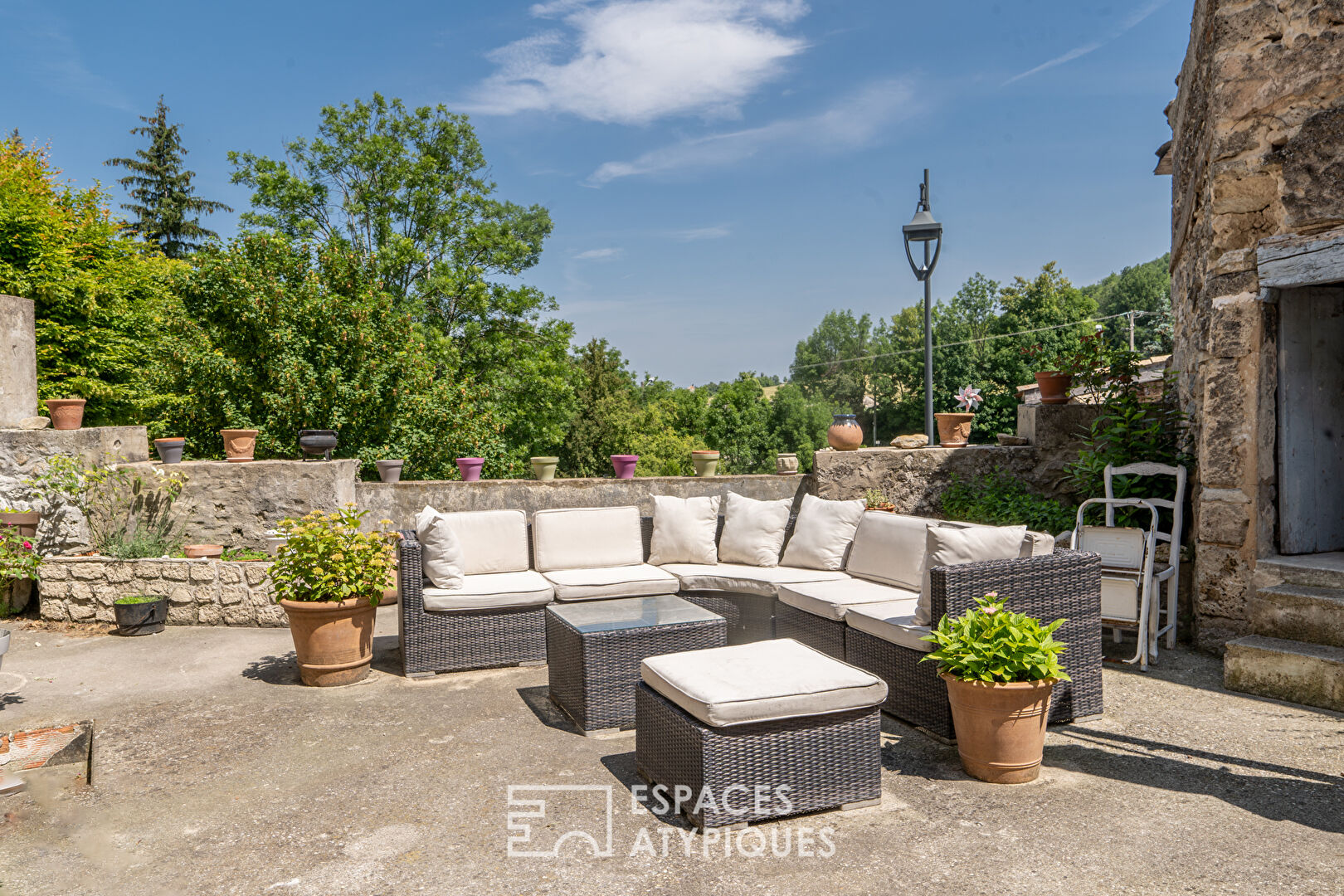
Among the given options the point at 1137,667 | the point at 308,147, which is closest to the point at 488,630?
the point at 1137,667

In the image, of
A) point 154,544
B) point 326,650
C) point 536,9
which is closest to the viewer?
point 326,650

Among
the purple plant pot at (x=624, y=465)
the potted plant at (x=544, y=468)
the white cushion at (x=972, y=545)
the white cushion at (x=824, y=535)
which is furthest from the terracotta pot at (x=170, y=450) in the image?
the white cushion at (x=972, y=545)

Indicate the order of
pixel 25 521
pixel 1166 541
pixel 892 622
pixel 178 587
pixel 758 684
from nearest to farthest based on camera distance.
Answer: pixel 758 684
pixel 892 622
pixel 1166 541
pixel 178 587
pixel 25 521

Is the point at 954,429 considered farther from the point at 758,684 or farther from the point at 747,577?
the point at 758,684

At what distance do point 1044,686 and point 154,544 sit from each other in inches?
241

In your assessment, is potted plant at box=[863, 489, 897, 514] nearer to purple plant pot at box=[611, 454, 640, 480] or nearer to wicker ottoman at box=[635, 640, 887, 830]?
purple plant pot at box=[611, 454, 640, 480]

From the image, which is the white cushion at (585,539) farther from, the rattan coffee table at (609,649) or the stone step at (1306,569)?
the stone step at (1306,569)

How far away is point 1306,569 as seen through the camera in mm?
4137

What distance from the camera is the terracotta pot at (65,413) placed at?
20.1 ft

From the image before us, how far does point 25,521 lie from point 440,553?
3.77m

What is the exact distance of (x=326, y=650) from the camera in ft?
13.9

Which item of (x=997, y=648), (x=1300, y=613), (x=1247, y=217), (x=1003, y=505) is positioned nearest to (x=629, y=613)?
(x=997, y=648)

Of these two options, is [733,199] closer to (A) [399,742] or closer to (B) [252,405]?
(B) [252,405]

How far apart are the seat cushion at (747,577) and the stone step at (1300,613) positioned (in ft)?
7.21
